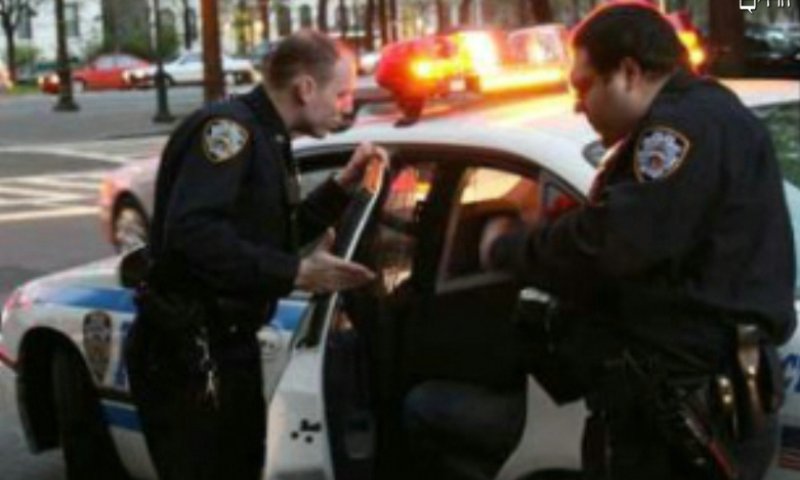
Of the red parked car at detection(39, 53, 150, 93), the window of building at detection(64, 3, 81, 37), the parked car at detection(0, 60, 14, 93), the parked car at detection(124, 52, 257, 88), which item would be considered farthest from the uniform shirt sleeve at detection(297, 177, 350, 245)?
the window of building at detection(64, 3, 81, 37)

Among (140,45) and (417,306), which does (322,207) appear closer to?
(417,306)

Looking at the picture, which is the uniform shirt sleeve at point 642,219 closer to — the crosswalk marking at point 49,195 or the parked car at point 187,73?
the crosswalk marking at point 49,195

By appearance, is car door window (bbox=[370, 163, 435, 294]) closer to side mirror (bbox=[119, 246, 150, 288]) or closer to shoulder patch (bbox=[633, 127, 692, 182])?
side mirror (bbox=[119, 246, 150, 288])

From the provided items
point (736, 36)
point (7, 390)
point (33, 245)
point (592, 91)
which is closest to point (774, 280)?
point (592, 91)

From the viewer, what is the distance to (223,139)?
137 inches

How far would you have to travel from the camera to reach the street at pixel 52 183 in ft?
22.3

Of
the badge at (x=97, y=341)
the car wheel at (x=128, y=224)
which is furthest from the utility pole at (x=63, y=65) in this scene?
A: the badge at (x=97, y=341)

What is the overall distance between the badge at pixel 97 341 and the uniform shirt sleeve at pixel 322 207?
1.28 m

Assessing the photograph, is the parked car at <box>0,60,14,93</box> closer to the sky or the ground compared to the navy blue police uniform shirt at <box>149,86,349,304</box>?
closer to the ground

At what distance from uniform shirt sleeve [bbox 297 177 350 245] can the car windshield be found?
111cm

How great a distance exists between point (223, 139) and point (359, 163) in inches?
19.9

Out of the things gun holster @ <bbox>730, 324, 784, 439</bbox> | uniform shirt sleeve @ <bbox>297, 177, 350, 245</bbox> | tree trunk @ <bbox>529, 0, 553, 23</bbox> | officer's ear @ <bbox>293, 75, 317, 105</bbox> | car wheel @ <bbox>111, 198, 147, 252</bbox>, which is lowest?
car wheel @ <bbox>111, 198, 147, 252</bbox>

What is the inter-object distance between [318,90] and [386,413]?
2.78 ft

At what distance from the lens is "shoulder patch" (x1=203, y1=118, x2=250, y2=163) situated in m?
3.48
